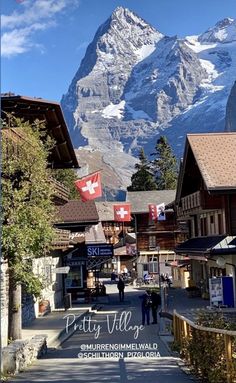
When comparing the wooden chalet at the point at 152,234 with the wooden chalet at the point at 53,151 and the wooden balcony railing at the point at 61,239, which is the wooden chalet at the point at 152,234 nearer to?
the wooden chalet at the point at 53,151

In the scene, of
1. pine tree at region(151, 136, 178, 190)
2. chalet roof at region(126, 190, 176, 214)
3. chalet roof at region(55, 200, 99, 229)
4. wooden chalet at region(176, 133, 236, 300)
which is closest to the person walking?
wooden chalet at region(176, 133, 236, 300)

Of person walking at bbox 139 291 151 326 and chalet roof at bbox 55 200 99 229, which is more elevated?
chalet roof at bbox 55 200 99 229

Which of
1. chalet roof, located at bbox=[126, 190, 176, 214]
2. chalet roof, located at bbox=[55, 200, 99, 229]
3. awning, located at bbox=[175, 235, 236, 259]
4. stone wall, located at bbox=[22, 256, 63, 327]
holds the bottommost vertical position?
stone wall, located at bbox=[22, 256, 63, 327]

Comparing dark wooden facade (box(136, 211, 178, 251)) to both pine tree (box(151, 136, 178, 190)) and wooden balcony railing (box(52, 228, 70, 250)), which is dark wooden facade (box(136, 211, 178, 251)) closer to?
pine tree (box(151, 136, 178, 190))

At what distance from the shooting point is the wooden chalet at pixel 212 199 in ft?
105

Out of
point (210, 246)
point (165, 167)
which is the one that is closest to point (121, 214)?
point (210, 246)

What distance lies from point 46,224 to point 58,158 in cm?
1603

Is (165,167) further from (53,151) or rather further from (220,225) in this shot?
(53,151)

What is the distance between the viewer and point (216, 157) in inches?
Answer: 1380

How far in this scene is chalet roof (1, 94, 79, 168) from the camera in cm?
2191

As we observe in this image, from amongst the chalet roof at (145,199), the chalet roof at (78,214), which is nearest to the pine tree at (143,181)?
Result: the chalet roof at (145,199)

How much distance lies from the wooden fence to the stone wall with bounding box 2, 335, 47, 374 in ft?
11.1

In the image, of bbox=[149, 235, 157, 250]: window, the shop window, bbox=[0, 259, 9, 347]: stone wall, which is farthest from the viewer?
bbox=[149, 235, 157, 250]: window

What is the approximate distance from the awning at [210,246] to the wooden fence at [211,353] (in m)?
17.8
